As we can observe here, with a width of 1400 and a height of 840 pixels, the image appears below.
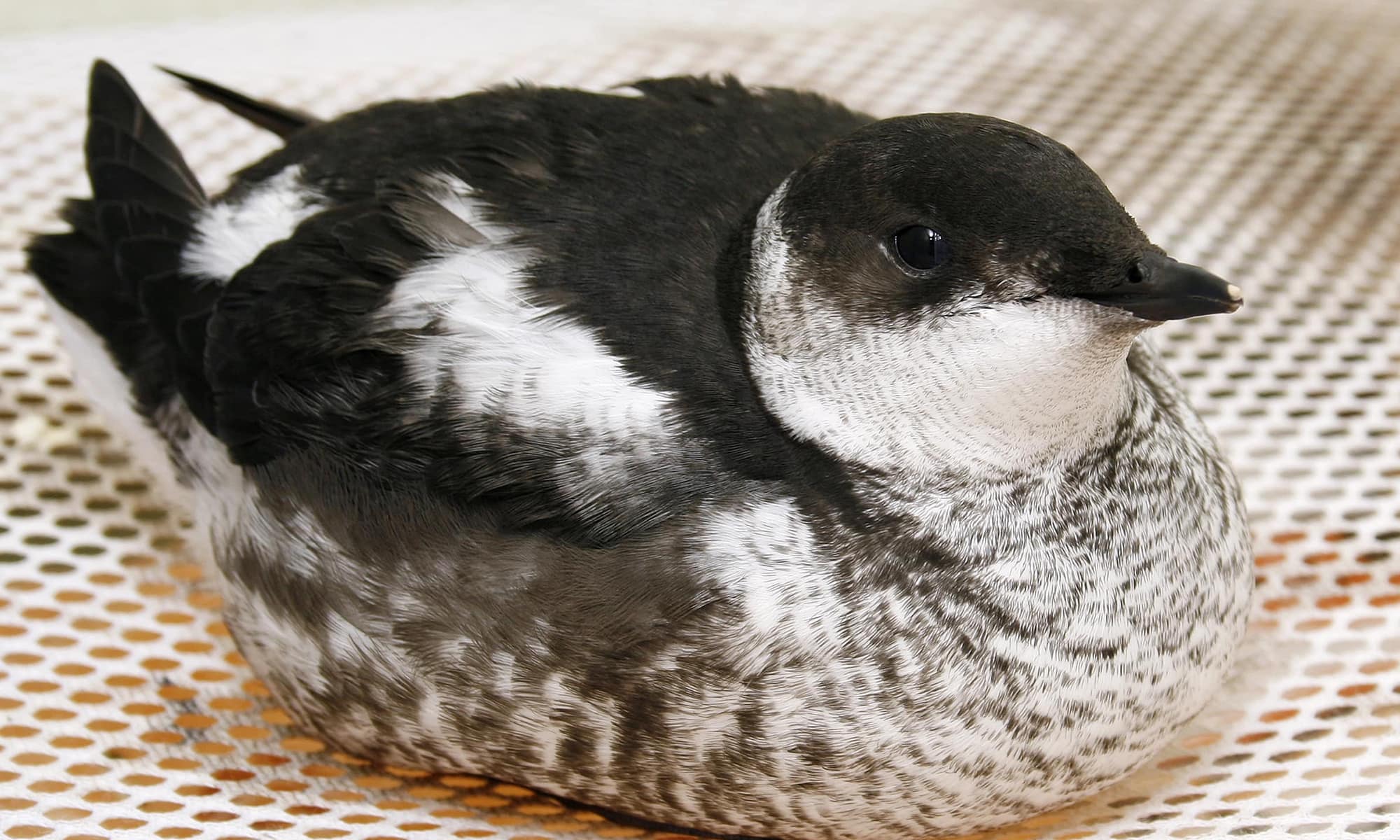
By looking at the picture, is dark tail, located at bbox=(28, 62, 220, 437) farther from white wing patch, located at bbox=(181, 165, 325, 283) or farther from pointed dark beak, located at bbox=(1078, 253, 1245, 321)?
pointed dark beak, located at bbox=(1078, 253, 1245, 321)

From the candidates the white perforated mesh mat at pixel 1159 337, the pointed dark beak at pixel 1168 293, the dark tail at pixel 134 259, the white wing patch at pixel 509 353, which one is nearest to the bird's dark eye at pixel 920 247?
the pointed dark beak at pixel 1168 293

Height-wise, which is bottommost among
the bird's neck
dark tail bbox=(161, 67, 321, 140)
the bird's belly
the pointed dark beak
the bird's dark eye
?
the bird's belly

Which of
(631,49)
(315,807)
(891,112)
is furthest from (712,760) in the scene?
(631,49)

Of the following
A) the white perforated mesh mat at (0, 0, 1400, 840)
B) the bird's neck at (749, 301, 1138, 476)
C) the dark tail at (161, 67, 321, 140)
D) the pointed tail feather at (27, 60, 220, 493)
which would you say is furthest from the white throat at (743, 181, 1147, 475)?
the dark tail at (161, 67, 321, 140)

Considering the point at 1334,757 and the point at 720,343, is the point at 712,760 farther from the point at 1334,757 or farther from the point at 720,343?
the point at 1334,757

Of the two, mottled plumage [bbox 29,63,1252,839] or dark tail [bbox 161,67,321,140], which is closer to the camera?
mottled plumage [bbox 29,63,1252,839]

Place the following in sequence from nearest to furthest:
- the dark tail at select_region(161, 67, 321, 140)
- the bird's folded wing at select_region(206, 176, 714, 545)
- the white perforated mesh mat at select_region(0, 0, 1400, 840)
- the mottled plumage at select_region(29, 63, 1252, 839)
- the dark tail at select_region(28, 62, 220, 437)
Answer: the mottled plumage at select_region(29, 63, 1252, 839)
the bird's folded wing at select_region(206, 176, 714, 545)
the white perforated mesh mat at select_region(0, 0, 1400, 840)
the dark tail at select_region(28, 62, 220, 437)
the dark tail at select_region(161, 67, 321, 140)
